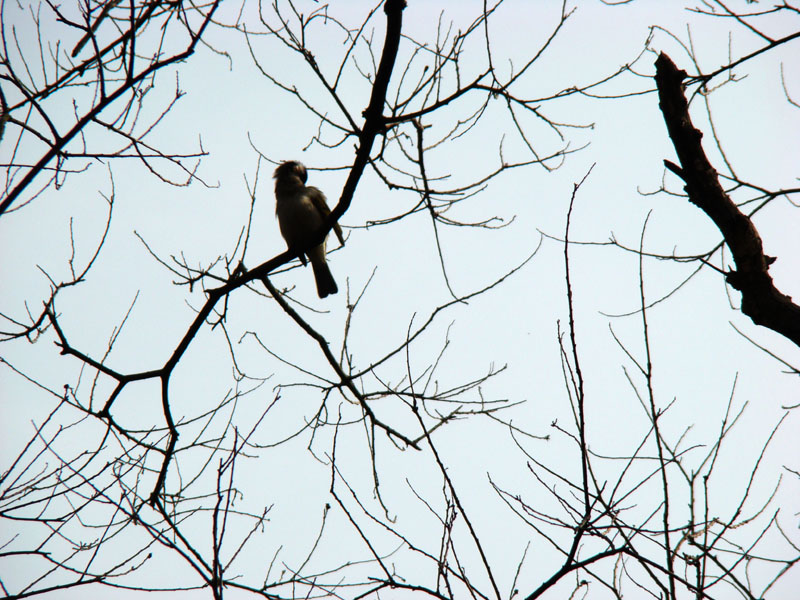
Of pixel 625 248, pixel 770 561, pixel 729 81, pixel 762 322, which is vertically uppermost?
pixel 729 81

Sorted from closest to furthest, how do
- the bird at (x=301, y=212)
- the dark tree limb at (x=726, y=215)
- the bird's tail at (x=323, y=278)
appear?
the dark tree limb at (x=726, y=215) → the bird at (x=301, y=212) → the bird's tail at (x=323, y=278)

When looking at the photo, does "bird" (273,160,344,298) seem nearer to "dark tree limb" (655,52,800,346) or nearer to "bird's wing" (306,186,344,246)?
"bird's wing" (306,186,344,246)

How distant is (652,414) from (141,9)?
2.97 m

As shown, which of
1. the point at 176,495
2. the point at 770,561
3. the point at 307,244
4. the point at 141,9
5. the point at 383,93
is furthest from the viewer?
the point at 307,244

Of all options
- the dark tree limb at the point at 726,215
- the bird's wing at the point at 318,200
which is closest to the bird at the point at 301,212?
the bird's wing at the point at 318,200

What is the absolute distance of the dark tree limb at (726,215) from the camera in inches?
88.7

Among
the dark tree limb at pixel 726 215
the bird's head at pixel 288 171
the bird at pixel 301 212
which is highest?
the bird's head at pixel 288 171

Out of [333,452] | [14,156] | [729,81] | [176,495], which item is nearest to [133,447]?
[176,495]

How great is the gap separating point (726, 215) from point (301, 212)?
156 inches

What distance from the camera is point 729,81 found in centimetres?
321

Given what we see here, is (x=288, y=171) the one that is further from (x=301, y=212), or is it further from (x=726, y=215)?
(x=726, y=215)

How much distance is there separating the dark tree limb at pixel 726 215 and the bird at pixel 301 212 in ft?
11.2

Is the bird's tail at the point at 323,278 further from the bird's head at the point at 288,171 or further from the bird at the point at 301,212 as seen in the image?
the bird's head at the point at 288,171

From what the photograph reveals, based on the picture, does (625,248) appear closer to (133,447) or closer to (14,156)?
(133,447)
